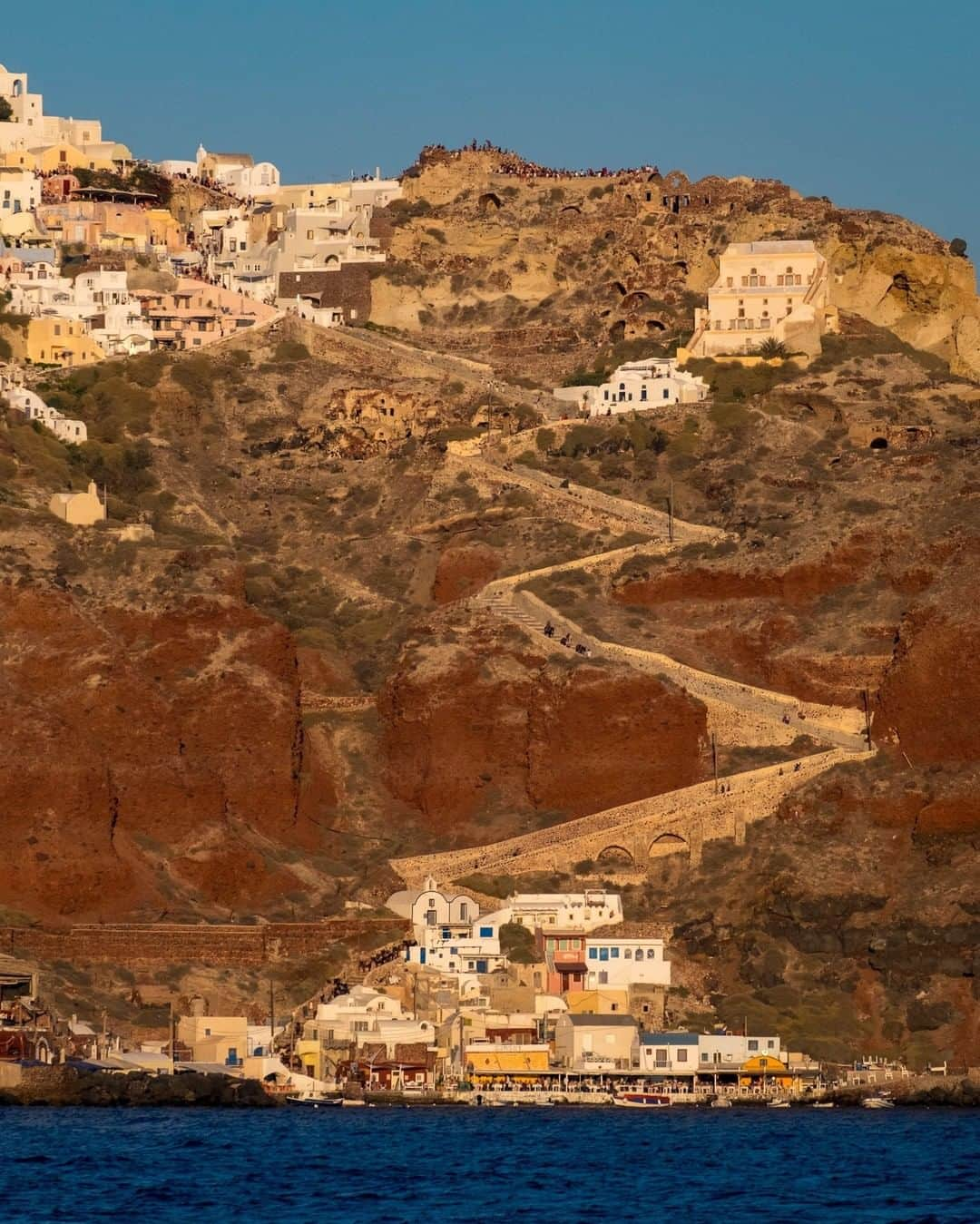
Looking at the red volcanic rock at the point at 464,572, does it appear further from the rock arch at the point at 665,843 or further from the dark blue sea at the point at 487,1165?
the dark blue sea at the point at 487,1165

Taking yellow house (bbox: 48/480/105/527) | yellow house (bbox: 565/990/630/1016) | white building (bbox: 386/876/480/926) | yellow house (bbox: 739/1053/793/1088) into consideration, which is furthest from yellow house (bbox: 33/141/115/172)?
yellow house (bbox: 739/1053/793/1088)

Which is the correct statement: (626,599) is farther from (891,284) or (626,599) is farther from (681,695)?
(891,284)

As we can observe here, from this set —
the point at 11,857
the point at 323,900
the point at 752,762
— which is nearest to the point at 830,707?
the point at 752,762

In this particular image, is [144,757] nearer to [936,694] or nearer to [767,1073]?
[767,1073]

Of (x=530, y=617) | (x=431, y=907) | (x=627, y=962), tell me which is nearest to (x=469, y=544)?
(x=530, y=617)

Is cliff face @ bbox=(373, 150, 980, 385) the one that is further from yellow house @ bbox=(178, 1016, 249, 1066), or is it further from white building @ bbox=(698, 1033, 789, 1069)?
yellow house @ bbox=(178, 1016, 249, 1066)

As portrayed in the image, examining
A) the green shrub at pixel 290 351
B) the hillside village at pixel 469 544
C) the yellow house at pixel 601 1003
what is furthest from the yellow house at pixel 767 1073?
the green shrub at pixel 290 351
